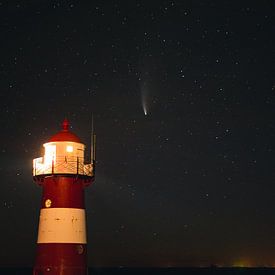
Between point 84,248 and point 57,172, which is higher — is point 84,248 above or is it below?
below

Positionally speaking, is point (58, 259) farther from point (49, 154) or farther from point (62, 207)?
point (49, 154)

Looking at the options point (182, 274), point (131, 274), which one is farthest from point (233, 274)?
point (131, 274)

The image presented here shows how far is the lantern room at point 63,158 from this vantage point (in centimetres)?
2067

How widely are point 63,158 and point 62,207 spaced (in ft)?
5.54

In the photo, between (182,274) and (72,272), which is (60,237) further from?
(182,274)

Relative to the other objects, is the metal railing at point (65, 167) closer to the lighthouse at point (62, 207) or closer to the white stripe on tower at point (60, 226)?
the lighthouse at point (62, 207)

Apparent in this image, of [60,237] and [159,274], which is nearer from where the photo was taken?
[60,237]

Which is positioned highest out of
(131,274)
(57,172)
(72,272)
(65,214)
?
(131,274)

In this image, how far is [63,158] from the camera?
68.2ft

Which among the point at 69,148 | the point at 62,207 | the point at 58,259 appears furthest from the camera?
the point at 69,148

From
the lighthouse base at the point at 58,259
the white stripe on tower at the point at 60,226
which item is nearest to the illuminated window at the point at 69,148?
the white stripe on tower at the point at 60,226

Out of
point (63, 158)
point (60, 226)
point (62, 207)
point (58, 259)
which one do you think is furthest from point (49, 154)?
point (58, 259)

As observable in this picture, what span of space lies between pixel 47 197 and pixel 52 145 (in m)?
1.82

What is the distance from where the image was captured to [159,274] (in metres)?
131
